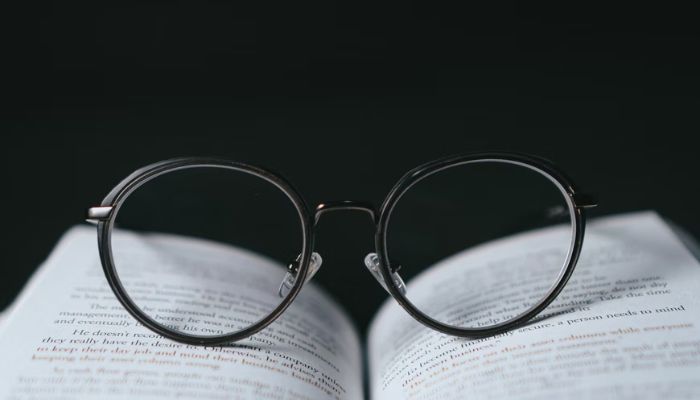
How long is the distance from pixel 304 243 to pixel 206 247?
18cm

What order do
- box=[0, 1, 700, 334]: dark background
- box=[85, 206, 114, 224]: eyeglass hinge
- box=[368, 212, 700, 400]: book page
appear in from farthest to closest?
box=[0, 1, 700, 334]: dark background < box=[85, 206, 114, 224]: eyeglass hinge < box=[368, 212, 700, 400]: book page

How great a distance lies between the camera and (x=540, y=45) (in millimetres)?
903

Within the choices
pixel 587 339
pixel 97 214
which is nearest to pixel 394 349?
pixel 587 339

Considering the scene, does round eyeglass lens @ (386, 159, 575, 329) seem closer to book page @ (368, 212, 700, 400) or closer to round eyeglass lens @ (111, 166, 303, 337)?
book page @ (368, 212, 700, 400)

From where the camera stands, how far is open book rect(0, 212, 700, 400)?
54 centimetres

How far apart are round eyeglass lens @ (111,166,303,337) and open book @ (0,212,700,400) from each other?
0.10 ft

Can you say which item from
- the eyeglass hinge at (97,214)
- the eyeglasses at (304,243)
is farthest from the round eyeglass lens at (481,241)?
the eyeglass hinge at (97,214)

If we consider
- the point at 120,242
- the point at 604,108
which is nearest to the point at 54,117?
the point at 120,242

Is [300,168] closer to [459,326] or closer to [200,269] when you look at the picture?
[200,269]

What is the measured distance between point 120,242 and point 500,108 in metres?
0.52

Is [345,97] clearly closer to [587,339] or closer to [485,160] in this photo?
[485,160]

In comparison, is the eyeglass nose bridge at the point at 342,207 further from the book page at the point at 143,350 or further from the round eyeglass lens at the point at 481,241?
the book page at the point at 143,350

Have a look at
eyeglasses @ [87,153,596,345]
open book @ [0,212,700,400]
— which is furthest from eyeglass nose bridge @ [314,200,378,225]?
open book @ [0,212,700,400]

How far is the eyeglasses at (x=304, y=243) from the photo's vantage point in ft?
2.15
